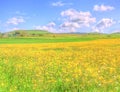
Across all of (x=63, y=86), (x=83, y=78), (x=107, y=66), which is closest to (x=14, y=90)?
(x=63, y=86)

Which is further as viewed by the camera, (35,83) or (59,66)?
(59,66)

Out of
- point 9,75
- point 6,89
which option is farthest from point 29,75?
point 6,89

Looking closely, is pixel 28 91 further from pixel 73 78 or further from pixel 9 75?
pixel 9 75

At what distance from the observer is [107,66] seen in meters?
13.8

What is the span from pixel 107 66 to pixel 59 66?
2005mm

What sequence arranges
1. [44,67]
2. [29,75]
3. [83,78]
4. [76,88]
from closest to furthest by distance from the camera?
1. [76,88]
2. [83,78]
3. [29,75]
4. [44,67]

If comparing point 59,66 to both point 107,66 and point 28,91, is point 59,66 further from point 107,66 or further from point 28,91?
point 28,91

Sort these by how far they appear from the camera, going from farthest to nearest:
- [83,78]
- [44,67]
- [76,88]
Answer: [44,67]
[83,78]
[76,88]

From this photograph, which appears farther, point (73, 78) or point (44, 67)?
point (44, 67)

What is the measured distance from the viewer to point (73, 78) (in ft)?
36.7

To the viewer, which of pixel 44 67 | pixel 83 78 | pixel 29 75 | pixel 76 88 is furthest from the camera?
pixel 44 67

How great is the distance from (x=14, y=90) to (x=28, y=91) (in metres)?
0.45

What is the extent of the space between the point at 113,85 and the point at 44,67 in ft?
13.6

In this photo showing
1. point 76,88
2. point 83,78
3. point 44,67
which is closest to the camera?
point 76,88
